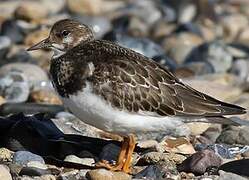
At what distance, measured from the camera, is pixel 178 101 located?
5.56 meters

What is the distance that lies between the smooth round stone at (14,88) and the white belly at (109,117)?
2.55 m

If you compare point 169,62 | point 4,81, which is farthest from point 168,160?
point 169,62

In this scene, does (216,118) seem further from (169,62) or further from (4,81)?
(169,62)

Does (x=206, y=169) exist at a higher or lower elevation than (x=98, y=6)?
lower

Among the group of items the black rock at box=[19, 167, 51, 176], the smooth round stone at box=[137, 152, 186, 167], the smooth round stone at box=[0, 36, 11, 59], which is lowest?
the black rock at box=[19, 167, 51, 176]

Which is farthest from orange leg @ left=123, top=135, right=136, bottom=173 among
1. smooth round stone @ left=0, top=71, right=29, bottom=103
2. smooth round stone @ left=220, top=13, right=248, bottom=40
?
smooth round stone @ left=220, top=13, right=248, bottom=40

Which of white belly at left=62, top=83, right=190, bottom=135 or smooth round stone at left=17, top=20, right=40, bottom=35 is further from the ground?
smooth round stone at left=17, top=20, right=40, bottom=35

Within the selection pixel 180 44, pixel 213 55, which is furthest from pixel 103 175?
pixel 180 44

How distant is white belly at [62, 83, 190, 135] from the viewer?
5293 millimetres

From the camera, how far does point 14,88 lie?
8070mm

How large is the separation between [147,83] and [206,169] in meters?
0.70

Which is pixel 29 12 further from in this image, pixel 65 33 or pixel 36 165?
pixel 36 165

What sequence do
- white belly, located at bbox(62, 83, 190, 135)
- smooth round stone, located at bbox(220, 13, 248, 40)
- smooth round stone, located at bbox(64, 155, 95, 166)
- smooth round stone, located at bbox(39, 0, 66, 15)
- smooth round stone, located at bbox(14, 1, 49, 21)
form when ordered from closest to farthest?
1. white belly, located at bbox(62, 83, 190, 135)
2. smooth round stone, located at bbox(64, 155, 95, 166)
3. smooth round stone, located at bbox(14, 1, 49, 21)
4. smooth round stone, located at bbox(220, 13, 248, 40)
5. smooth round stone, located at bbox(39, 0, 66, 15)

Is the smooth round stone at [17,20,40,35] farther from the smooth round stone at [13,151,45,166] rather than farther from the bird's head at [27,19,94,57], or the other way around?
the smooth round stone at [13,151,45,166]
